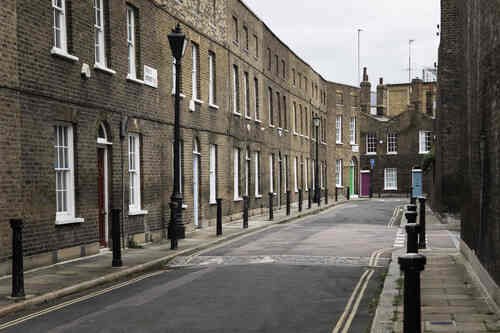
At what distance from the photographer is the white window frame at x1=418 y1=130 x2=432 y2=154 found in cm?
6378

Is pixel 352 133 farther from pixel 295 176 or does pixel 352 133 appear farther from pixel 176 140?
pixel 176 140

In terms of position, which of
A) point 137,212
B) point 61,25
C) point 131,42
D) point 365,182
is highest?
point 131,42

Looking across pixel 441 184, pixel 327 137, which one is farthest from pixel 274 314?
pixel 327 137

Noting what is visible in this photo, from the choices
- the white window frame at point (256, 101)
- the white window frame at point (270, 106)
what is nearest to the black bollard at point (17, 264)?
the white window frame at point (256, 101)

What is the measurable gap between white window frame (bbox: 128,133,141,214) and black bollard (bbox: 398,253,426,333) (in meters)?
13.7

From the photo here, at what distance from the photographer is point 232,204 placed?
29.1 m

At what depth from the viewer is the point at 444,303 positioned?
889 centimetres

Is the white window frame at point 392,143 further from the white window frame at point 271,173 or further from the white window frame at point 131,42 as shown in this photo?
the white window frame at point 131,42

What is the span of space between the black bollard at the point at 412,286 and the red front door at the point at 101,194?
12117 millimetres

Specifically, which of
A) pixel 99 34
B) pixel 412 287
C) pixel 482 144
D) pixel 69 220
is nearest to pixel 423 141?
pixel 99 34

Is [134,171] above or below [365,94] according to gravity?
below

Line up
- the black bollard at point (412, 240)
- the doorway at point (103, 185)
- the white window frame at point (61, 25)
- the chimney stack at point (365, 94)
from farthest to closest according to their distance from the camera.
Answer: the chimney stack at point (365, 94) < the doorway at point (103, 185) < the white window frame at point (61, 25) < the black bollard at point (412, 240)

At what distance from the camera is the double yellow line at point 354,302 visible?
8.02 metres

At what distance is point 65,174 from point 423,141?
52698mm
